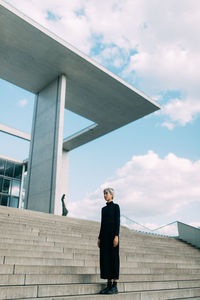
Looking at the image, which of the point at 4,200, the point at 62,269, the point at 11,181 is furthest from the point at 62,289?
the point at 11,181

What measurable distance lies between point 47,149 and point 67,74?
5.33 meters

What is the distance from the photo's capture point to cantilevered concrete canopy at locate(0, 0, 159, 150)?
1484cm

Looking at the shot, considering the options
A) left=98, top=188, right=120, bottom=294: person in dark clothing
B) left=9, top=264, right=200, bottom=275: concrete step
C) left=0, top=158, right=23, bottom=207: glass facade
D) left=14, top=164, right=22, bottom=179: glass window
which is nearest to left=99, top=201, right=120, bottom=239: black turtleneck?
left=98, top=188, right=120, bottom=294: person in dark clothing

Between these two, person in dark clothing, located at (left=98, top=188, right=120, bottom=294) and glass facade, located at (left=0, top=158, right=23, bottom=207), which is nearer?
person in dark clothing, located at (left=98, top=188, right=120, bottom=294)

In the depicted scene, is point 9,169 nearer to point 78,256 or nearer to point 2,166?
point 2,166

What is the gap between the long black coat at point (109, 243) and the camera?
3874mm

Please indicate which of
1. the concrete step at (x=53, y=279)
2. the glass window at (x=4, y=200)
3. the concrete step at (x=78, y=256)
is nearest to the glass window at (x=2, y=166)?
the glass window at (x=4, y=200)

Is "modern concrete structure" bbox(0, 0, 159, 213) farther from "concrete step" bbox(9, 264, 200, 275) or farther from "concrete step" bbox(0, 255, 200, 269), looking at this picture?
"concrete step" bbox(9, 264, 200, 275)

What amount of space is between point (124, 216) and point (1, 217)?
8.05 m

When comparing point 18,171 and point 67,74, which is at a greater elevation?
point 67,74

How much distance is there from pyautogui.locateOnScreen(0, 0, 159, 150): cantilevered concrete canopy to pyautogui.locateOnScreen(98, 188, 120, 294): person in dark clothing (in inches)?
518

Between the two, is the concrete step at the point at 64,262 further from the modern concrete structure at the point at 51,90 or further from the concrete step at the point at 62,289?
the modern concrete structure at the point at 51,90

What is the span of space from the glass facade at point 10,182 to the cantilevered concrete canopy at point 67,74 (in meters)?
10.8

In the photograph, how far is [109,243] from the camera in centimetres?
403
